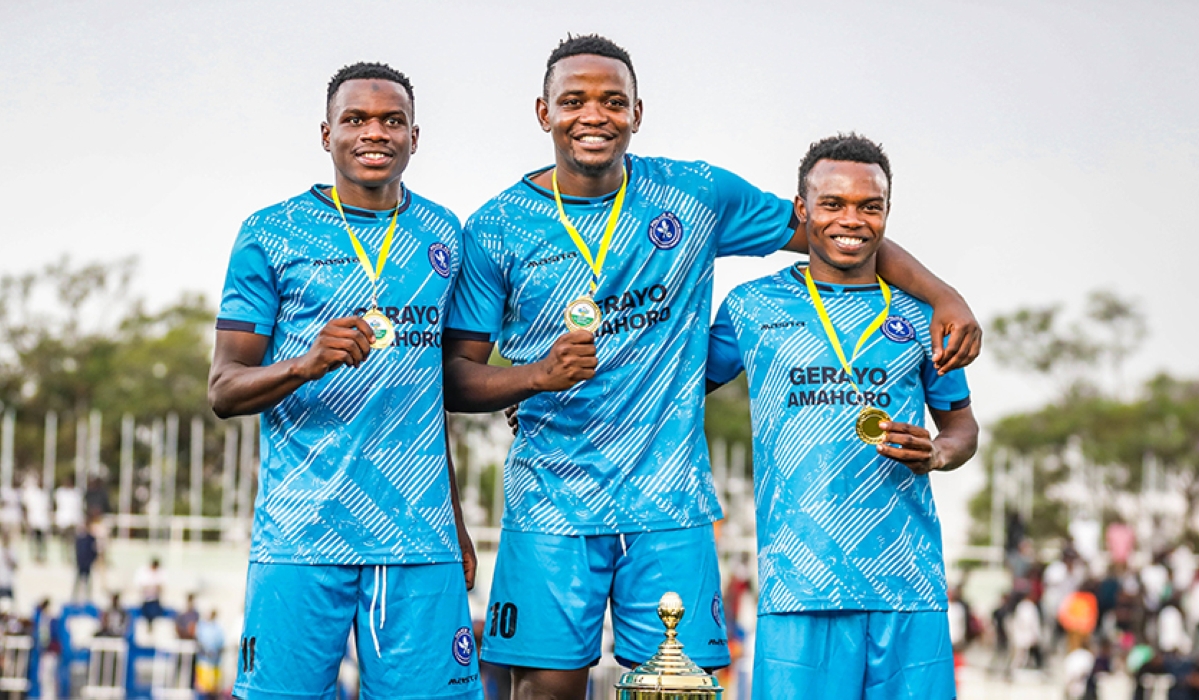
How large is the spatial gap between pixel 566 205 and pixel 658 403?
711 mm

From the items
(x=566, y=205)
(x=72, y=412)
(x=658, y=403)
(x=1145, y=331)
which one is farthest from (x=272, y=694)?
(x=1145, y=331)

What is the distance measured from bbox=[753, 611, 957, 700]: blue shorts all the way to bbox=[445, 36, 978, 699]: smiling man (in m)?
0.24

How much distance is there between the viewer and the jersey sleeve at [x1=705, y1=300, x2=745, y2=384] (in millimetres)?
5160

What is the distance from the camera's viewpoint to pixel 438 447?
482 centimetres

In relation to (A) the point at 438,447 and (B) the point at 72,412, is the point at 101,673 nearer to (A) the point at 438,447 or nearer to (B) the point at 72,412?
(A) the point at 438,447

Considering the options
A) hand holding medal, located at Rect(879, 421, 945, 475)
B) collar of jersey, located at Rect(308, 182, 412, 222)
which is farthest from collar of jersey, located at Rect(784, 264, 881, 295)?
collar of jersey, located at Rect(308, 182, 412, 222)

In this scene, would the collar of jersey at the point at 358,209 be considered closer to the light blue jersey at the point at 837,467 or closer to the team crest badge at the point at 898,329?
the light blue jersey at the point at 837,467

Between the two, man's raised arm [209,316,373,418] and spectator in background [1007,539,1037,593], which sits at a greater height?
man's raised arm [209,316,373,418]

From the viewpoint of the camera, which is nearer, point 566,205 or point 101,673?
point 566,205

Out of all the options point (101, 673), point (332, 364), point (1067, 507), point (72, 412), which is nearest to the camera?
point (332, 364)

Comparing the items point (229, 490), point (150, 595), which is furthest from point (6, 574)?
point (229, 490)

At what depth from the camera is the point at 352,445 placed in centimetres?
467

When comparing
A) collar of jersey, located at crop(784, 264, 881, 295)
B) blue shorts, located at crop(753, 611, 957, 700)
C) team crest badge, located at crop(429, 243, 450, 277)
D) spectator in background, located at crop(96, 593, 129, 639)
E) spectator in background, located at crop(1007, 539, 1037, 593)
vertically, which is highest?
team crest badge, located at crop(429, 243, 450, 277)

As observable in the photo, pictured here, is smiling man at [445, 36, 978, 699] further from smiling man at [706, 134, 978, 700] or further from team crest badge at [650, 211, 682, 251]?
smiling man at [706, 134, 978, 700]
